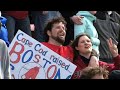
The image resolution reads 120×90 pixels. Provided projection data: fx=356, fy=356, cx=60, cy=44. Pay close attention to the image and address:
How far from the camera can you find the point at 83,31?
175 inches

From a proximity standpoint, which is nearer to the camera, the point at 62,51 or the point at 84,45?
the point at 62,51

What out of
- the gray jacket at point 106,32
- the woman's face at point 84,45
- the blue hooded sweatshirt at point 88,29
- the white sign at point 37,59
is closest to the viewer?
the white sign at point 37,59

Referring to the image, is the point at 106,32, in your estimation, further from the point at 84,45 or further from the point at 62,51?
the point at 62,51

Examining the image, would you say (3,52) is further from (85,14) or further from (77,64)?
(85,14)

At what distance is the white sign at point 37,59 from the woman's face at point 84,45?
479mm

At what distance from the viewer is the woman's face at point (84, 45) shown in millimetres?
3961

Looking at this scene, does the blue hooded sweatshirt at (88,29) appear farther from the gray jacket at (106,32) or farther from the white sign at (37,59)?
the white sign at (37,59)

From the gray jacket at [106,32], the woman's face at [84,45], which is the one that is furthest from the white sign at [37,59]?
the gray jacket at [106,32]

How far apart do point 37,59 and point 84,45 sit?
28.3 inches

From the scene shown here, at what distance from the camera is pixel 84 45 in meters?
3.98

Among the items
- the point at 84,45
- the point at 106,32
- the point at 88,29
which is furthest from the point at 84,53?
the point at 106,32

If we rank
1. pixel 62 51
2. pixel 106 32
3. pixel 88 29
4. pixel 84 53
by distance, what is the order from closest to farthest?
1. pixel 62 51
2. pixel 84 53
3. pixel 88 29
4. pixel 106 32

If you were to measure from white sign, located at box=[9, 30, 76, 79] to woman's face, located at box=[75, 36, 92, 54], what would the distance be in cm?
48
